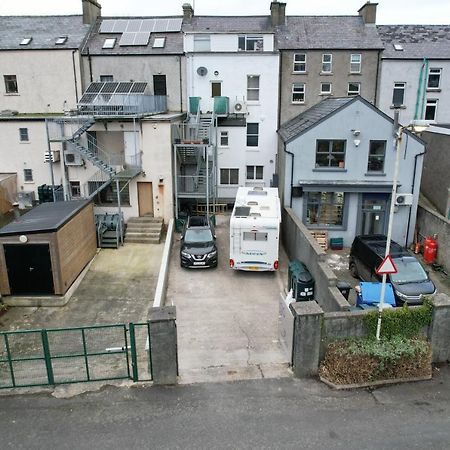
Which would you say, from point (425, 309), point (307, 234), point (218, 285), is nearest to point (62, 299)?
point (218, 285)

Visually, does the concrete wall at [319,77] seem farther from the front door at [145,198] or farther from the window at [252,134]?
the front door at [145,198]

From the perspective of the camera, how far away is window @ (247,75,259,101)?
28.5 meters

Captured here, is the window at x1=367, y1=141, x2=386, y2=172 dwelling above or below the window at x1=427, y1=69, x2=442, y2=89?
below

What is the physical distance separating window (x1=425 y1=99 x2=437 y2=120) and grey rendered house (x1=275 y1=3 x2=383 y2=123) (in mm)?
4499

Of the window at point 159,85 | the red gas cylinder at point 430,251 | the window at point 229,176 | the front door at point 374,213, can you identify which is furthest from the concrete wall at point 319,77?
the red gas cylinder at point 430,251

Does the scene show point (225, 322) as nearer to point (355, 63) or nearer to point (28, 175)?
point (28, 175)

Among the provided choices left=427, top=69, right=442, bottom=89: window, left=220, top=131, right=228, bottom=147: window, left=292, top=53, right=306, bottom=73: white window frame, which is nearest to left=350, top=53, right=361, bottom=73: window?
left=292, top=53, right=306, bottom=73: white window frame

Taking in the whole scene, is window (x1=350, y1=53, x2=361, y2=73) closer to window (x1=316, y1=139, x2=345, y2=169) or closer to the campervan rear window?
window (x1=316, y1=139, x2=345, y2=169)

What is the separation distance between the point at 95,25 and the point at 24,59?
19.1 feet

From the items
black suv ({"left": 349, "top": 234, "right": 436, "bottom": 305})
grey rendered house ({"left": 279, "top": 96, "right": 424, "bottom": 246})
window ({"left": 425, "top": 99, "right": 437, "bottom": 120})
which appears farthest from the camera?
window ({"left": 425, "top": 99, "right": 437, "bottom": 120})

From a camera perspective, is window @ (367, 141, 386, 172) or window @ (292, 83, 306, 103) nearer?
window @ (367, 141, 386, 172)

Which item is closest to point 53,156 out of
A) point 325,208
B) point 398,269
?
point 325,208

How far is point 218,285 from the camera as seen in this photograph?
18156 mm

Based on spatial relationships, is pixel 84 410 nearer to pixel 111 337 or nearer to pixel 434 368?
pixel 111 337
